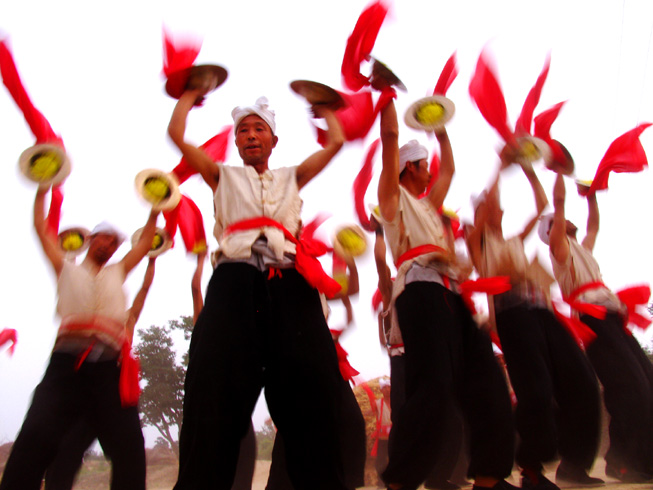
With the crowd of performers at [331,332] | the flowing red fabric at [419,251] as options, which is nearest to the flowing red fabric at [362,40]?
the crowd of performers at [331,332]

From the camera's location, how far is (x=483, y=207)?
11.6 feet

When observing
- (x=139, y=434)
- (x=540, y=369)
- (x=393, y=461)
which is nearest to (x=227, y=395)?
(x=393, y=461)

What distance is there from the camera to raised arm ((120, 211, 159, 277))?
330 centimetres

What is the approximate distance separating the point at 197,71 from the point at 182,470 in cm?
161

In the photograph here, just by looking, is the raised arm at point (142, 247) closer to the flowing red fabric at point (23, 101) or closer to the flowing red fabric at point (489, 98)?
the flowing red fabric at point (23, 101)

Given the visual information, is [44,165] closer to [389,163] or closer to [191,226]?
[191,226]

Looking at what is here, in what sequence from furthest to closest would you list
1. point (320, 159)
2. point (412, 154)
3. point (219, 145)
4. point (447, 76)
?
point (219, 145), point (447, 76), point (412, 154), point (320, 159)

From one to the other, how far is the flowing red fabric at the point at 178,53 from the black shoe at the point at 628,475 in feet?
11.9

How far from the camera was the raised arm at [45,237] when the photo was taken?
10.6 feet

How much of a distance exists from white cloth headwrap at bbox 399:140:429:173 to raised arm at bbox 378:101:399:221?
2.07 ft

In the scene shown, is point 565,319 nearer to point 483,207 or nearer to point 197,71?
point 483,207

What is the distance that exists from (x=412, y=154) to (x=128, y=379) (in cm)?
222

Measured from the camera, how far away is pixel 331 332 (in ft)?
9.34

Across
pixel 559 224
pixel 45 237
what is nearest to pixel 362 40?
pixel 559 224
